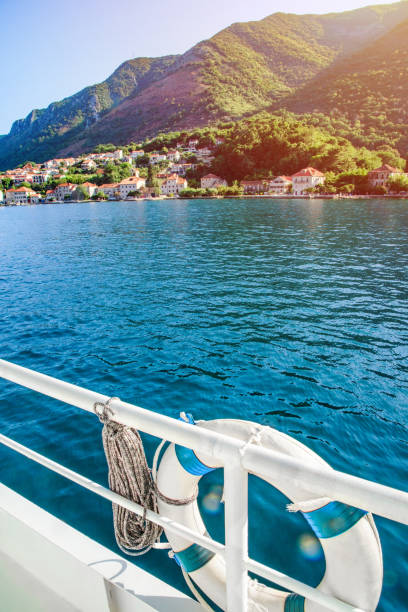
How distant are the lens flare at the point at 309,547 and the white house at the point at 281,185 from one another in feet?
342

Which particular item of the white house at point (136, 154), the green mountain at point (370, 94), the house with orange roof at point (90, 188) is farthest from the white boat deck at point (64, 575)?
the white house at point (136, 154)

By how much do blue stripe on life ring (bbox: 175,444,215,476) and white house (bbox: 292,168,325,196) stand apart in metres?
100

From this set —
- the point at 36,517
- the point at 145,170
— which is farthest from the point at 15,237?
the point at 145,170

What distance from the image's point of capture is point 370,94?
142 m

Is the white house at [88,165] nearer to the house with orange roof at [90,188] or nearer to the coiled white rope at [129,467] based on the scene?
the house with orange roof at [90,188]

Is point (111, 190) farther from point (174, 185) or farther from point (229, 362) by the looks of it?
point (229, 362)

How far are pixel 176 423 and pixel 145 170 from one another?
509 feet

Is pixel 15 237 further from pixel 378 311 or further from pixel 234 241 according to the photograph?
pixel 378 311

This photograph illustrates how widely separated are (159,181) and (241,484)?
430 feet

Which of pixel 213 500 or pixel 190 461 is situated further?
pixel 213 500

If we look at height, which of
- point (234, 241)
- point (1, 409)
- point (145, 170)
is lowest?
point (1, 409)

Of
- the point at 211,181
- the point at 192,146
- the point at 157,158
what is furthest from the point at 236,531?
the point at 192,146

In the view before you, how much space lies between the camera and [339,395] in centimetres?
709

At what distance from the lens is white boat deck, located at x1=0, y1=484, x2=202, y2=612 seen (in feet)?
5.23
